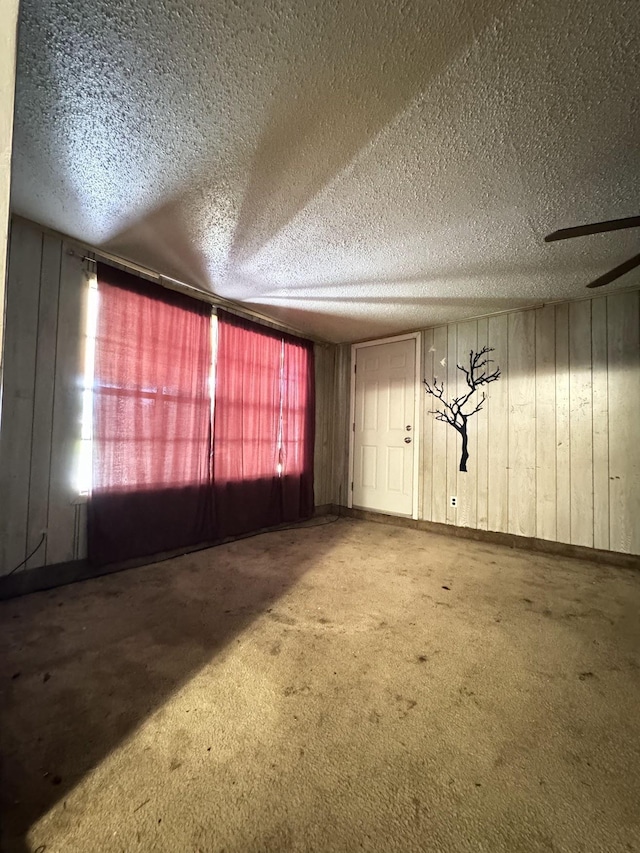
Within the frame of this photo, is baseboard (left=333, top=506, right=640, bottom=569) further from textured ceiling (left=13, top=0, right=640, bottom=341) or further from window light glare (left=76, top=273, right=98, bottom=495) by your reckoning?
window light glare (left=76, top=273, right=98, bottom=495)

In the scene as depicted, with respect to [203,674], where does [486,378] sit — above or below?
above

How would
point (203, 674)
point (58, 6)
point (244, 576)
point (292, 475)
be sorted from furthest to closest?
point (292, 475)
point (244, 576)
point (203, 674)
point (58, 6)

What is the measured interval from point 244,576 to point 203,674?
1.01 meters

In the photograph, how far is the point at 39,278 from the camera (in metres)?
2.15

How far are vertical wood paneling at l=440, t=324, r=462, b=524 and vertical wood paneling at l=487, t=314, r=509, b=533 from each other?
325 mm

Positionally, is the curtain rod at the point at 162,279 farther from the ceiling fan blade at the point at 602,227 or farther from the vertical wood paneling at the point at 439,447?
the ceiling fan blade at the point at 602,227

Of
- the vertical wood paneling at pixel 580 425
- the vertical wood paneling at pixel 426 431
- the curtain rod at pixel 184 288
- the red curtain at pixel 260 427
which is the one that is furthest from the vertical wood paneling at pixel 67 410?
the vertical wood paneling at pixel 580 425

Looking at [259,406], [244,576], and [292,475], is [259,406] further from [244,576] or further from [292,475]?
[244,576]

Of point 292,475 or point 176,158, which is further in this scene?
point 292,475

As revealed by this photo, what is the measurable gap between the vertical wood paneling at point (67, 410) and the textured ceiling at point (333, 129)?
364mm

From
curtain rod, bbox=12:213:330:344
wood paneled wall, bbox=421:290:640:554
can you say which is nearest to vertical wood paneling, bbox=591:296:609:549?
wood paneled wall, bbox=421:290:640:554

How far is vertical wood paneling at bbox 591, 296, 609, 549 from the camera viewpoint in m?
2.81

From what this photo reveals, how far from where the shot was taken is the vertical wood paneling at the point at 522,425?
10.3 feet

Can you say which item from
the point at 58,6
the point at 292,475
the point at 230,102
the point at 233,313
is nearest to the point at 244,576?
the point at 292,475
